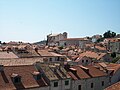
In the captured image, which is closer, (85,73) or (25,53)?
(85,73)

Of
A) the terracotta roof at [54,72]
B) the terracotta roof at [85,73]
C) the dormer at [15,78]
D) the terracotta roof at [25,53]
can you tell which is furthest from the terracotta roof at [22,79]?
the terracotta roof at [25,53]

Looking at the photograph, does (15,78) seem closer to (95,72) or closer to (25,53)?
(95,72)

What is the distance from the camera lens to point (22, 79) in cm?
3247

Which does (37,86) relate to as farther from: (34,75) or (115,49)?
(115,49)

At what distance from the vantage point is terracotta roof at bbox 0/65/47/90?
3018cm

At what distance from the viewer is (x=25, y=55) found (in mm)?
52562

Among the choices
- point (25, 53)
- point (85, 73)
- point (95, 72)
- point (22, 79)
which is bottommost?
point (95, 72)

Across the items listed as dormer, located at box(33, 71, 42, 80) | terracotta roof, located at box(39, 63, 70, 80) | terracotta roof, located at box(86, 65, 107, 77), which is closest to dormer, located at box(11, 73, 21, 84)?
dormer, located at box(33, 71, 42, 80)

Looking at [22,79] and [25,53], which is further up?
[25,53]

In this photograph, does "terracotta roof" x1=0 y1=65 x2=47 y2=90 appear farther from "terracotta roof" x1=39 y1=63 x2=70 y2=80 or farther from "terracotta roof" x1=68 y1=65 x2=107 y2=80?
"terracotta roof" x1=68 y1=65 x2=107 y2=80

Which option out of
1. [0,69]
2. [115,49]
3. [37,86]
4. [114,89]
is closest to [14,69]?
[0,69]

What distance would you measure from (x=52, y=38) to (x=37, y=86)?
503 ft

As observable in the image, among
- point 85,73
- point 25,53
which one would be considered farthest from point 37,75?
point 25,53

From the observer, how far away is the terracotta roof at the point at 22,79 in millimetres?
30177
